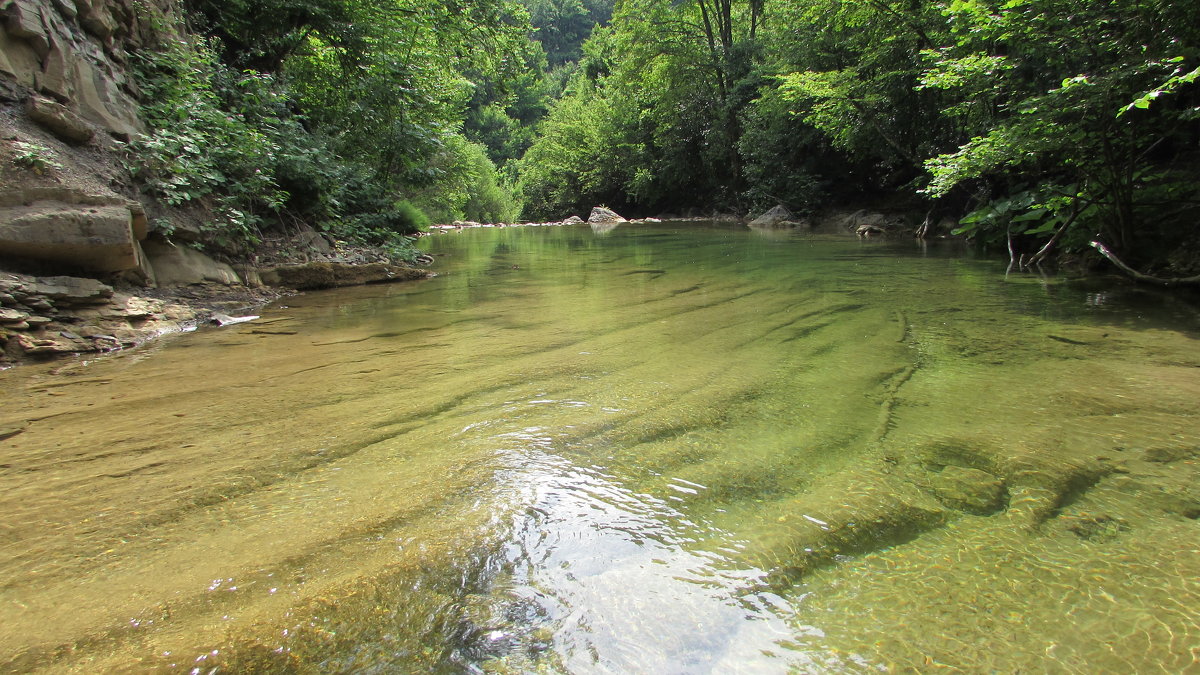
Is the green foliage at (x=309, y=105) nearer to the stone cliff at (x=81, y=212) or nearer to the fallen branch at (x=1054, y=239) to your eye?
the stone cliff at (x=81, y=212)

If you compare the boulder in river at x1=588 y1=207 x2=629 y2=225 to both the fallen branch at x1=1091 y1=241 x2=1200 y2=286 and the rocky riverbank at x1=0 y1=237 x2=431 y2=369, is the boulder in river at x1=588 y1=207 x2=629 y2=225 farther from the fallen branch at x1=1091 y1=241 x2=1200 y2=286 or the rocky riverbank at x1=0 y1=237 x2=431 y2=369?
the fallen branch at x1=1091 y1=241 x2=1200 y2=286

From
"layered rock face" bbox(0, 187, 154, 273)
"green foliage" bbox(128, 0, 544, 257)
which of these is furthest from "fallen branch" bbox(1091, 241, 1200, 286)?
"green foliage" bbox(128, 0, 544, 257)

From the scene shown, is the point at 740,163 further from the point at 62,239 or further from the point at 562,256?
the point at 62,239

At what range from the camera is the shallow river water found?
4.63 feet

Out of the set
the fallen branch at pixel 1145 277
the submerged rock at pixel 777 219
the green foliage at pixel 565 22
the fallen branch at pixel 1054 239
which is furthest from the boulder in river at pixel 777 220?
the green foliage at pixel 565 22

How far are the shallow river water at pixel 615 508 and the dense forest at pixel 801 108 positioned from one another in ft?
9.76

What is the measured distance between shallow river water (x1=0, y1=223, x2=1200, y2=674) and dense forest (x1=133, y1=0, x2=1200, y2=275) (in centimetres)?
298

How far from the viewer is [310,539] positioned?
5.98 feet

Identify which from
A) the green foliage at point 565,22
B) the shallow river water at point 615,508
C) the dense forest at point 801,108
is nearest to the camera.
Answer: the shallow river water at point 615,508

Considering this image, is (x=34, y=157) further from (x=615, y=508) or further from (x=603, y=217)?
(x=603, y=217)

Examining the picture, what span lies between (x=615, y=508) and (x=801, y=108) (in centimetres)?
2094

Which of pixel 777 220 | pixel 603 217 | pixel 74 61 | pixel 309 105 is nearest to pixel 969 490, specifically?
pixel 74 61

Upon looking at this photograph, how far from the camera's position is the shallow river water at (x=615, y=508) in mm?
1411

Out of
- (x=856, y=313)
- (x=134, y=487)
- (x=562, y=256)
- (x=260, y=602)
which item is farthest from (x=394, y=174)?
(x=260, y=602)
